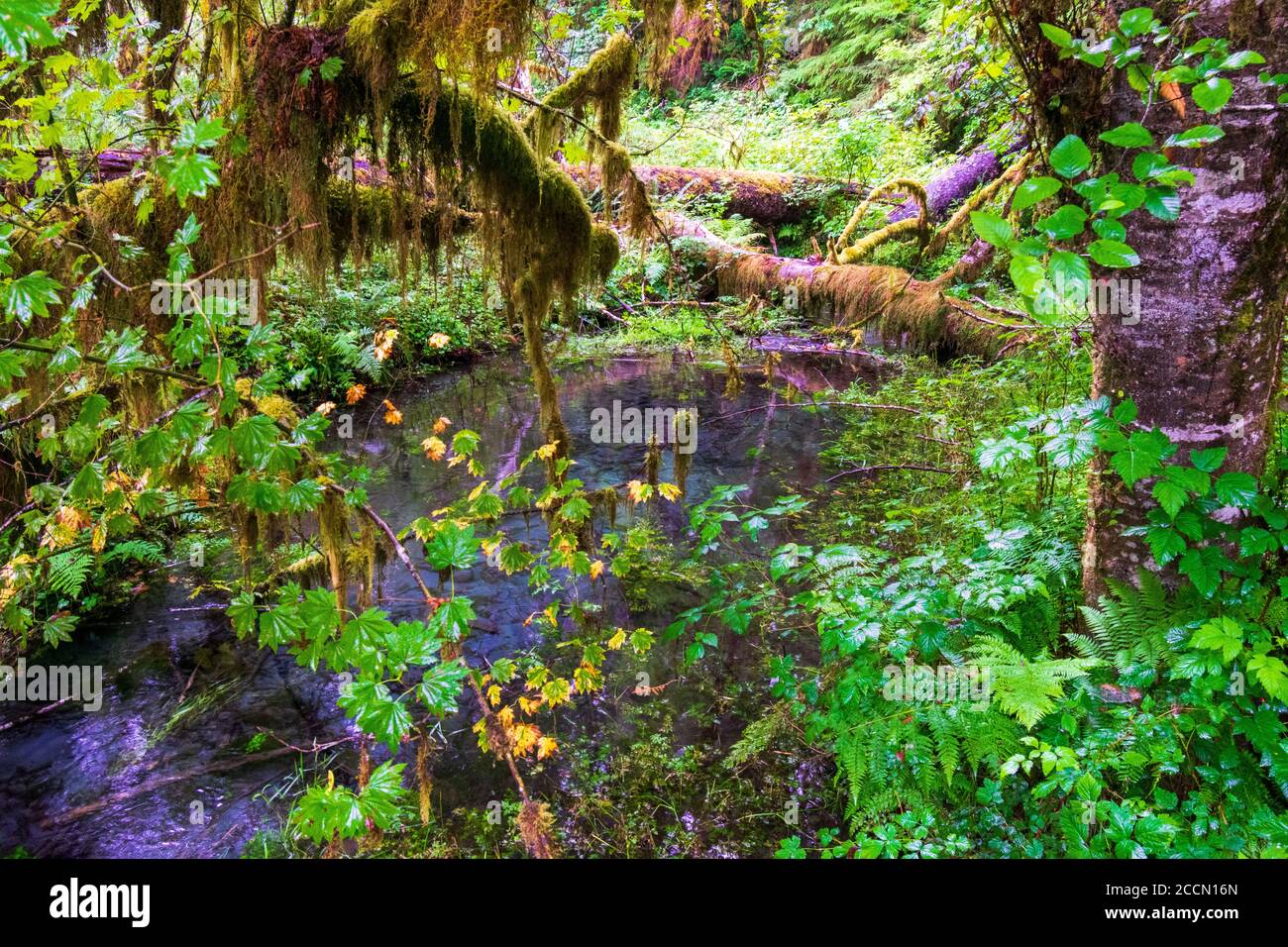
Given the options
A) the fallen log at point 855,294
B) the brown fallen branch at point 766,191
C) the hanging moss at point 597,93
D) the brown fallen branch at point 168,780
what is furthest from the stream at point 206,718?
the brown fallen branch at point 766,191

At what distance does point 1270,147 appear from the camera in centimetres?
228

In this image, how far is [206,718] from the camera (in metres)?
4.31

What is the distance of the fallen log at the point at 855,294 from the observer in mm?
7773

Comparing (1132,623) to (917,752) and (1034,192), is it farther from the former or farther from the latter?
(1034,192)

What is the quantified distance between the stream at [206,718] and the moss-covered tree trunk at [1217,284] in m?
3.54

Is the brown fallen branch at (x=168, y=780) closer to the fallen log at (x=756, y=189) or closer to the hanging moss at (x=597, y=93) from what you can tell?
the hanging moss at (x=597, y=93)

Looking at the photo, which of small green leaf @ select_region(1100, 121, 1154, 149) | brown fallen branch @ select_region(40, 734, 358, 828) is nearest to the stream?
brown fallen branch @ select_region(40, 734, 358, 828)

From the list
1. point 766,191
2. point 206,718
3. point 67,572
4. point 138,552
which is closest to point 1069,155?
point 206,718

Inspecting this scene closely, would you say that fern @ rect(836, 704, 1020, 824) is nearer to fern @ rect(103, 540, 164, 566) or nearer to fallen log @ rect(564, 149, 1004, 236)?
fern @ rect(103, 540, 164, 566)

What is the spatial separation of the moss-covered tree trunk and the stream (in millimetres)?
3544

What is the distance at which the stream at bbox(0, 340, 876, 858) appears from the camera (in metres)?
3.62

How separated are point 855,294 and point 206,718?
320 inches
